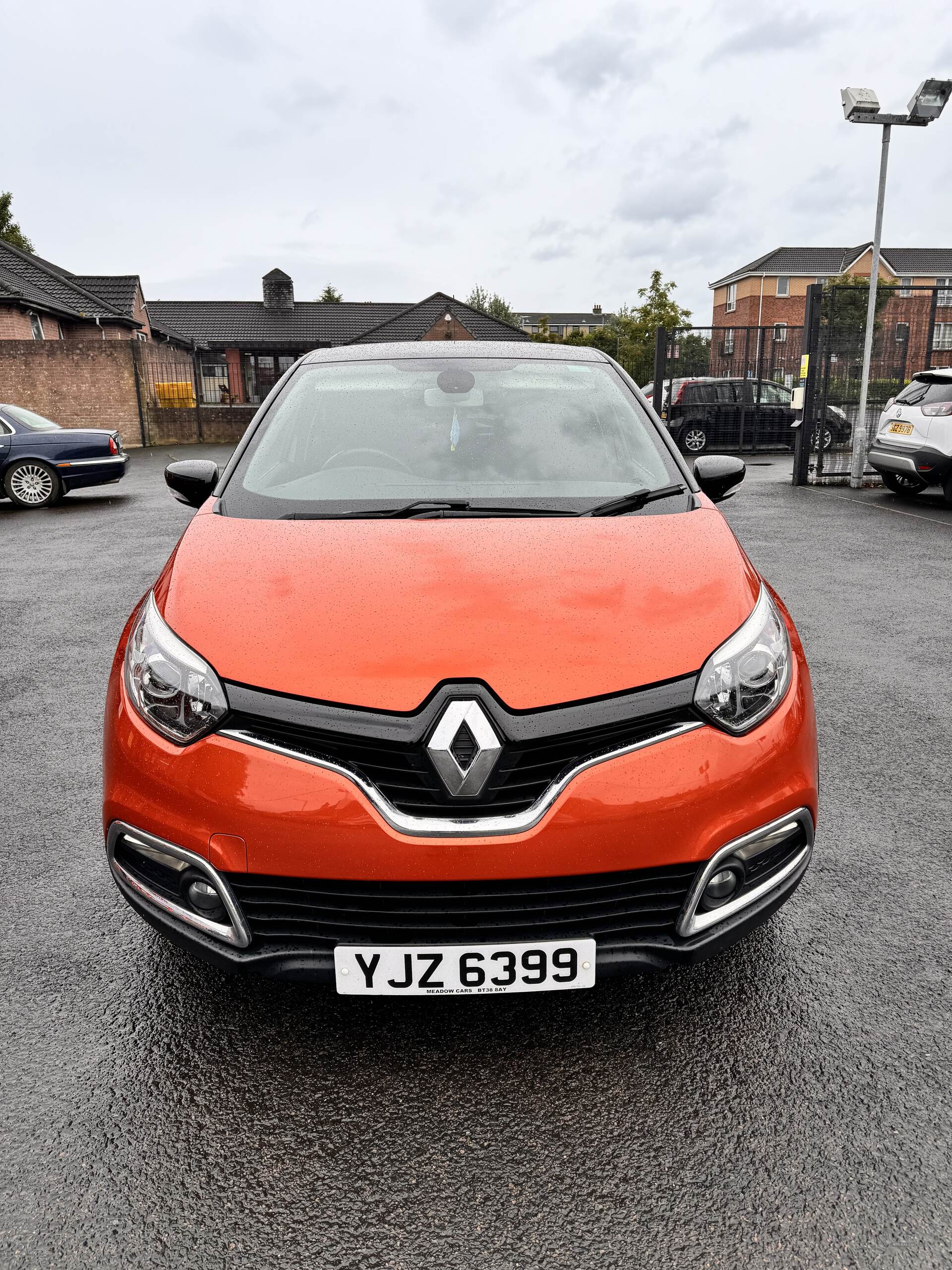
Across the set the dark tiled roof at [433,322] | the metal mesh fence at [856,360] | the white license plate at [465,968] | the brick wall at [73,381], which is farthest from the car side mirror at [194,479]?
the dark tiled roof at [433,322]

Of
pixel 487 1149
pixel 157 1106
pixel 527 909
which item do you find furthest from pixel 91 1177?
pixel 527 909

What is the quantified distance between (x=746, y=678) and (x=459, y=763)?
2.28 feet

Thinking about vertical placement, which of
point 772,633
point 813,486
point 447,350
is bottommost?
point 813,486

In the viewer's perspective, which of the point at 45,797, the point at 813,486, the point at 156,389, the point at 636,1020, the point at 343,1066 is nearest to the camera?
the point at 343,1066

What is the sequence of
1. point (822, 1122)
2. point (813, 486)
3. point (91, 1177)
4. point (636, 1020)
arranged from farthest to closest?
point (813, 486)
point (636, 1020)
point (822, 1122)
point (91, 1177)

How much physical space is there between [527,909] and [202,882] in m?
0.68

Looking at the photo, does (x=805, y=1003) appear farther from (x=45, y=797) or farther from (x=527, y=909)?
(x=45, y=797)

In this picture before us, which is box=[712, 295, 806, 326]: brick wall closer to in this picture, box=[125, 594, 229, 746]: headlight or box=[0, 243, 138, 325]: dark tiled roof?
box=[0, 243, 138, 325]: dark tiled roof

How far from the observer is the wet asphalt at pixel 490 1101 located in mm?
1760

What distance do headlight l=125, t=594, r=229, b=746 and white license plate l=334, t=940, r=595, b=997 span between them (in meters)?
0.56

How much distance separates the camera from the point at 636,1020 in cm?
233

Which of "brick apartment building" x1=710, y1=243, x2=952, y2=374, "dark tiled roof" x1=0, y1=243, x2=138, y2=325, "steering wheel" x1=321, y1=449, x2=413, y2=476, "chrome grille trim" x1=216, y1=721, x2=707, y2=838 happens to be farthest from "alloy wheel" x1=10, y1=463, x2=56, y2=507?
"brick apartment building" x1=710, y1=243, x2=952, y2=374

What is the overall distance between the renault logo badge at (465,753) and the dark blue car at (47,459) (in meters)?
12.8

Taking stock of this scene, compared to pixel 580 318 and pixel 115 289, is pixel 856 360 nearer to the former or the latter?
pixel 115 289
